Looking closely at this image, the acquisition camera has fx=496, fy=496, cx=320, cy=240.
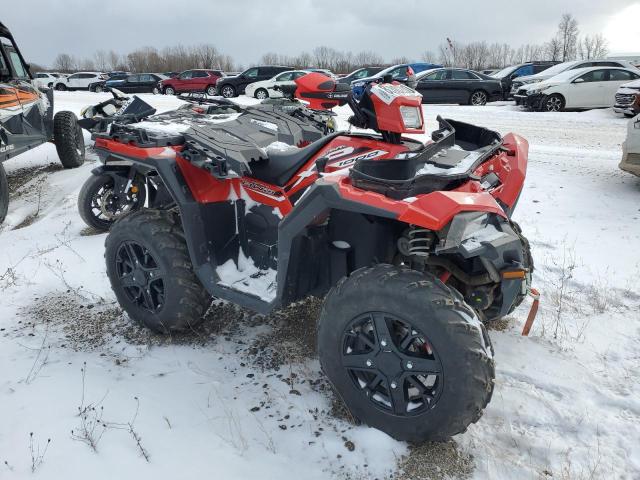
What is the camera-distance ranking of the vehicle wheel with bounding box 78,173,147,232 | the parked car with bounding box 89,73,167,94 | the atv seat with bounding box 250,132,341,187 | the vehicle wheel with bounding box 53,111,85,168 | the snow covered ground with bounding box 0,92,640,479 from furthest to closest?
the parked car with bounding box 89,73,167,94 < the vehicle wheel with bounding box 53,111,85,168 < the vehicle wheel with bounding box 78,173,147,232 < the atv seat with bounding box 250,132,341,187 < the snow covered ground with bounding box 0,92,640,479

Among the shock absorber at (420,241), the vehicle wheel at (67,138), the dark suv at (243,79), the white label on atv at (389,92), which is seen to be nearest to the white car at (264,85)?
the dark suv at (243,79)

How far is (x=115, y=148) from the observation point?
333 centimetres

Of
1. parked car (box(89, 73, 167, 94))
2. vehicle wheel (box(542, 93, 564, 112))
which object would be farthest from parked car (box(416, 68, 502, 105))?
parked car (box(89, 73, 167, 94))

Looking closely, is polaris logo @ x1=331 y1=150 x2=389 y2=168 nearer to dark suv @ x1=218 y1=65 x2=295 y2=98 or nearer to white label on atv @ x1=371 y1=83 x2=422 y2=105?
white label on atv @ x1=371 y1=83 x2=422 y2=105

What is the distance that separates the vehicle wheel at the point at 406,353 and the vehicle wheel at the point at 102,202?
149 inches

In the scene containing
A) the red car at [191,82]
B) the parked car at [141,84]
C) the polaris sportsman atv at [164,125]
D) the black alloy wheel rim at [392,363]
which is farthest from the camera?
the parked car at [141,84]

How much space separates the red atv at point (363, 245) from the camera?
2.17 metres

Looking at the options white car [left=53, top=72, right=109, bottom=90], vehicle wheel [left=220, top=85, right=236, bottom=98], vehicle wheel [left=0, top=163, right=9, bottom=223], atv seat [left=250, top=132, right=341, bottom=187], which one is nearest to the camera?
atv seat [left=250, top=132, right=341, bottom=187]

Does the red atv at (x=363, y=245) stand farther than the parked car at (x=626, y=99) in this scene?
No

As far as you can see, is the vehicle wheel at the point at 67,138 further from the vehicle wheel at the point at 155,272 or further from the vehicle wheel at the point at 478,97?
the vehicle wheel at the point at 478,97

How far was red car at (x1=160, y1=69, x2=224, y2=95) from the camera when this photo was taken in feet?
88.1

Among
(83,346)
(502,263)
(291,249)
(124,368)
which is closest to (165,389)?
(124,368)

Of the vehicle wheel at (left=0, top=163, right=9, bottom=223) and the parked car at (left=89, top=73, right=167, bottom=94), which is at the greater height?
the parked car at (left=89, top=73, right=167, bottom=94)

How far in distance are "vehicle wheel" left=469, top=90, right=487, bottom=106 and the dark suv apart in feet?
32.9
